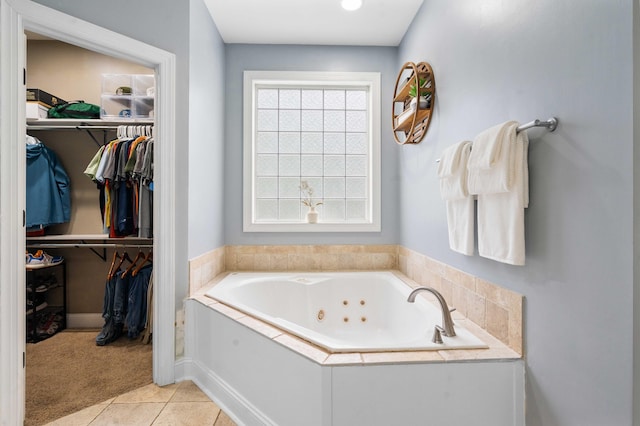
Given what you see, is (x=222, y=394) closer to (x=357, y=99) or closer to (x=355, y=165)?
(x=355, y=165)

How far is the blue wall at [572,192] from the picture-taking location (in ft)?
2.70

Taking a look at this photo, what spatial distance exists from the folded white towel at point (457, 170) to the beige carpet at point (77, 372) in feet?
6.97

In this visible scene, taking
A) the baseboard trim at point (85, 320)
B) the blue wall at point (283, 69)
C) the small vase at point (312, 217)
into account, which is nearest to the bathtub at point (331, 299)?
the blue wall at point (283, 69)

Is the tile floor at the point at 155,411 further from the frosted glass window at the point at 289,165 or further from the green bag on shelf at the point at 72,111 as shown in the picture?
the green bag on shelf at the point at 72,111

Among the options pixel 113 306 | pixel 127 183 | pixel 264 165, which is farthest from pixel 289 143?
pixel 113 306

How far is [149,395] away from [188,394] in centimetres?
22

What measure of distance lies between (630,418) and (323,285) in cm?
183

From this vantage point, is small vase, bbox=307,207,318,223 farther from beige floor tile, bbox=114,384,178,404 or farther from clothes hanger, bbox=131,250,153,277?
beige floor tile, bbox=114,384,178,404

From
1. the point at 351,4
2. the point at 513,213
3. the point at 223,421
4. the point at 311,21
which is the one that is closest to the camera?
the point at 513,213

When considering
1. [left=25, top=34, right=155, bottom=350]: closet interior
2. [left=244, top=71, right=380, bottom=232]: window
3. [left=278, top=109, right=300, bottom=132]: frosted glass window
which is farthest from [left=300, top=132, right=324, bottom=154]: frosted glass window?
[left=25, top=34, right=155, bottom=350]: closet interior

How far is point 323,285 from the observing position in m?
2.47

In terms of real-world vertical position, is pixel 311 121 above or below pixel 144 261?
above

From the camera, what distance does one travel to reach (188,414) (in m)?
1.64

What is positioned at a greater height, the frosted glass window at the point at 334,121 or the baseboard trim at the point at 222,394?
the frosted glass window at the point at 334,121
